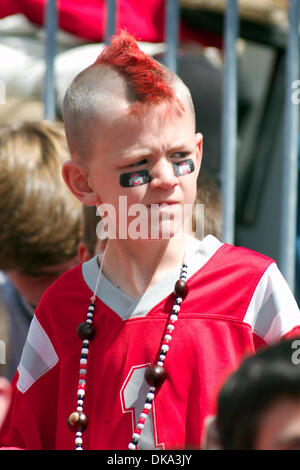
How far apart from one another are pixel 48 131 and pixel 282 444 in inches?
62.1

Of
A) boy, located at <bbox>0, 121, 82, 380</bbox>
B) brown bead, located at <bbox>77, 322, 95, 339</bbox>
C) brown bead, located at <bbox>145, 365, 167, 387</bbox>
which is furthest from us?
boy, located at <bbox>0, 121, 82, 380</bbox>

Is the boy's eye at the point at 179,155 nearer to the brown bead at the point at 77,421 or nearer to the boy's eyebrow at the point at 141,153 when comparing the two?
the boy's eyebrow at the point at 141,153

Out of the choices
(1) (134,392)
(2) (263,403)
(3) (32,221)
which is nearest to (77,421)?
(1) (134,392)

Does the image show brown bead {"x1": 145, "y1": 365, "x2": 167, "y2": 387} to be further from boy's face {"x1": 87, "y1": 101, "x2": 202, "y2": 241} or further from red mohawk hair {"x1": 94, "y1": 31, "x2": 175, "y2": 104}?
red mohawk hair {"x1": 94, "y1": 31, "x2": 175, "y2": 104}

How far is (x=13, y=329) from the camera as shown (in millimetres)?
2199

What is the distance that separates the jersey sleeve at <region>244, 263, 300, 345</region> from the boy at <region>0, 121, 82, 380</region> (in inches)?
34.7

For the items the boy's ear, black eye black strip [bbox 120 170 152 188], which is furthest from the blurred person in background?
the boy's ear

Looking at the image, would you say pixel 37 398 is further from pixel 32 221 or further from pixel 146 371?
pixel 32 221

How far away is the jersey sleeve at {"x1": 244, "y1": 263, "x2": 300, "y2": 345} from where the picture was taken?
1343 mm

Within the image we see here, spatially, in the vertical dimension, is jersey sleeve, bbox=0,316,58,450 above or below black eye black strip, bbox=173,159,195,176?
below

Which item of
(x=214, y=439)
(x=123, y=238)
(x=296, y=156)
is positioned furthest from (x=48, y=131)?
(x=214, y=439)

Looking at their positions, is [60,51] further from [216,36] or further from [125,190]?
[125,190]

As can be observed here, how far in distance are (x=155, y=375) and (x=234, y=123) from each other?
137cm

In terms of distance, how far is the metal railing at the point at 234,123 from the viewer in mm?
2398
